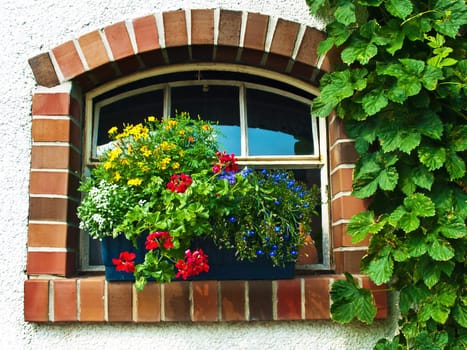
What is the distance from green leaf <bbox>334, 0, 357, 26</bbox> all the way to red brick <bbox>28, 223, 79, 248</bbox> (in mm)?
1423

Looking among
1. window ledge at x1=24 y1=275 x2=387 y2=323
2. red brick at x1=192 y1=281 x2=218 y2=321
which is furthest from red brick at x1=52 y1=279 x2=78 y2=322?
red brick at x1=192 y1=281 x2=218 y2=321

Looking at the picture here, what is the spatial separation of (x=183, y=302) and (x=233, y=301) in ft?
0.67

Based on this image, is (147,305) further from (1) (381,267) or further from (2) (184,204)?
(1) (381,267)

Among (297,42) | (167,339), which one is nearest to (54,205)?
(167,339)

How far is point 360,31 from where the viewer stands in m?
2.41

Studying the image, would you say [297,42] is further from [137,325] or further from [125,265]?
[137,325]

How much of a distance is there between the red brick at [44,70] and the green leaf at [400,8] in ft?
4.73

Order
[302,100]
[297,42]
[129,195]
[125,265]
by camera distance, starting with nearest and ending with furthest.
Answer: [125,265]
[129,195]
[297,42]
[302,100]

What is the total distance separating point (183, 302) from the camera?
2.40m

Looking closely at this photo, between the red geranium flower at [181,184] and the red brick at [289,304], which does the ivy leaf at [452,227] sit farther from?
the red geranium flower at [181,184]

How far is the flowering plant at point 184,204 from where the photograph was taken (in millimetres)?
2223

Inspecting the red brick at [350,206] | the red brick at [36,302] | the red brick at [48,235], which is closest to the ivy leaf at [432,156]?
the red brick at [350,206]

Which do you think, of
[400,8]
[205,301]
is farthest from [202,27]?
[205,301]

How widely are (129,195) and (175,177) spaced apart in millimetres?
203
